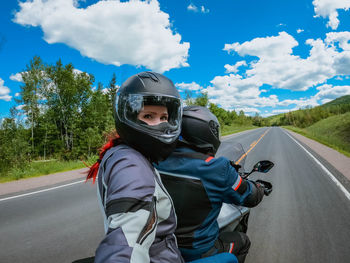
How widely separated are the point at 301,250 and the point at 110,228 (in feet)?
10.6

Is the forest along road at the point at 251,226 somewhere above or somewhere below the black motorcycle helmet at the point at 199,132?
below

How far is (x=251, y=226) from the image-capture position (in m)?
3.48

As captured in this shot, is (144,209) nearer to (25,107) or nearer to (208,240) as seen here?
(208,240)

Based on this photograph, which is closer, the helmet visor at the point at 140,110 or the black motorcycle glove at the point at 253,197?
the helmet visor at the point at 140,110

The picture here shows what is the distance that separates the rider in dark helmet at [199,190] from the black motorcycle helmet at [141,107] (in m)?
0.24

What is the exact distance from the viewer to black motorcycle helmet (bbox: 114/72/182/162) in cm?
116

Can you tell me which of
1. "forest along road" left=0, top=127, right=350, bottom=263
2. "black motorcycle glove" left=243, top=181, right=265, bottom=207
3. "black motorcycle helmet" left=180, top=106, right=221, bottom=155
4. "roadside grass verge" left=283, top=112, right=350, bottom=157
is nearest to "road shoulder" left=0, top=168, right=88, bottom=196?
"forest along road" left=0, top=127, right=350, bottom=263

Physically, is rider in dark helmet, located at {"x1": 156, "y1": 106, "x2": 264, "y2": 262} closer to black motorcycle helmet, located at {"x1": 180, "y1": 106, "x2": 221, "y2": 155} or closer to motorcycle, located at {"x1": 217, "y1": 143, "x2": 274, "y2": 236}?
black motorcycle helmet, located at {"x1": 180, "y1": 106, "x2": 221, "y2": 155}

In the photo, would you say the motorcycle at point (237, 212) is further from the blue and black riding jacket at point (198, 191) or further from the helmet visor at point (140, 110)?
the helmet visor at point (140, 110)

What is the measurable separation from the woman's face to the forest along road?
1645 mm

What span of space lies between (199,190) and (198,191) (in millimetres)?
10

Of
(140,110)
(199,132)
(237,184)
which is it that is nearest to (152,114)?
(140,110)

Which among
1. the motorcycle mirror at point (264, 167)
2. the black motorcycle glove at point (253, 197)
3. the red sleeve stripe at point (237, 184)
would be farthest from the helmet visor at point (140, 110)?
the motorcycle mirror at point (264, 167)

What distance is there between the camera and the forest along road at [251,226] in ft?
8.91
